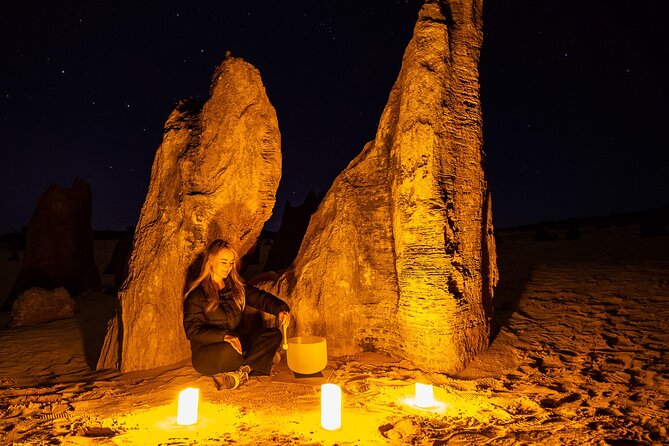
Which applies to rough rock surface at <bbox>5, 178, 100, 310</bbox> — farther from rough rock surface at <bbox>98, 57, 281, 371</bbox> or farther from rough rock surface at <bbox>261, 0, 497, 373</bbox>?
rough rock surface at <bbox>261, 0, 497, 373</bbox>

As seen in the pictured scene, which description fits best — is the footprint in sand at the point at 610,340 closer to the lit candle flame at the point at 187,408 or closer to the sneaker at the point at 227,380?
the sneaker at the point at 227,380

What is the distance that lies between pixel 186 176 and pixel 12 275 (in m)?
16.4

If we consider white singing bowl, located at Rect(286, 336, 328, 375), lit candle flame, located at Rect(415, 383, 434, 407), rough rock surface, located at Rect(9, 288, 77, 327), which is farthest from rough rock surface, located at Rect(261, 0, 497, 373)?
rough rock surface, located at Rect(9, 288, 77, 327)

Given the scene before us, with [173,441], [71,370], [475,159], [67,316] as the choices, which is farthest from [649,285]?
[67,316]

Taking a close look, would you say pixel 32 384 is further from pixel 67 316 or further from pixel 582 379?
pixel 582 379

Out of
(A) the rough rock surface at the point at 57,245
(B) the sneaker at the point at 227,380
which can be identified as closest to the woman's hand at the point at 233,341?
(B) the sneaker at the point at 227,380

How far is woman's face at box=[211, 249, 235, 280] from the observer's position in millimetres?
4809

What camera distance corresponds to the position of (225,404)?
3926mm

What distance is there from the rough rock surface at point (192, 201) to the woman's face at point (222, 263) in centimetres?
70

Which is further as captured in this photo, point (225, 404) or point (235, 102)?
point (235, 102)

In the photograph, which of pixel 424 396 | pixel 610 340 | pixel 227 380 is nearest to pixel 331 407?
pixel 424 396

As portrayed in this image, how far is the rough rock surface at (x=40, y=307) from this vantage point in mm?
8270

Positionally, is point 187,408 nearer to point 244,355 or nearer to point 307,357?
point 307,357

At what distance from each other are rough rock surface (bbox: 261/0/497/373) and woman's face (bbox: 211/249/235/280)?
1054 mm
